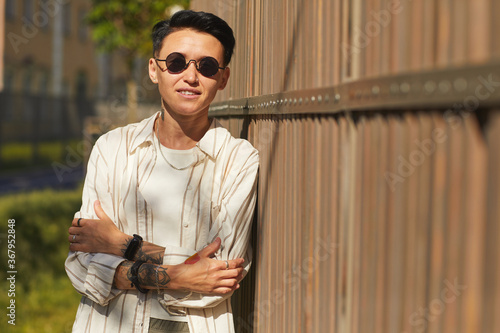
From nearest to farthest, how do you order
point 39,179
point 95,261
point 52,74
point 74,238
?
point 95,261 → point 74,238 → point 39,179 → point 52,74

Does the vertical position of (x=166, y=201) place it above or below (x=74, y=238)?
above

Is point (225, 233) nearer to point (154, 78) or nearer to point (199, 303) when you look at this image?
point (199, 303)

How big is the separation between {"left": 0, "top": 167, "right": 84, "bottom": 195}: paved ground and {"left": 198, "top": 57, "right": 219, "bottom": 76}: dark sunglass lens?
1674cm

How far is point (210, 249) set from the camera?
2635 millimetres

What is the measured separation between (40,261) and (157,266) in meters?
6.76

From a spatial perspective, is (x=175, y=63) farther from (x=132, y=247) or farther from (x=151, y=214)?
(x=132, y=247)

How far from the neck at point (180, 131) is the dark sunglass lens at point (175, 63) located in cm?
21

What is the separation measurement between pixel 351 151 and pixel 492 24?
70 cm

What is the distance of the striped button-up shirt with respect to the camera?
2.67 meters

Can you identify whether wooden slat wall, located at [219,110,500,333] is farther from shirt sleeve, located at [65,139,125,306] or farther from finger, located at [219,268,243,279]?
shirt sleeve, located at [65,139,125,306]

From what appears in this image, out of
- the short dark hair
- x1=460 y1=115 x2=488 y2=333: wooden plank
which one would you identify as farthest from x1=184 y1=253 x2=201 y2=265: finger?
x1=460 y1=115 x2=488 y2=333: wooden plank

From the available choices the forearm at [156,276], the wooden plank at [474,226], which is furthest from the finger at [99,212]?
the wooden plank at [474,226]

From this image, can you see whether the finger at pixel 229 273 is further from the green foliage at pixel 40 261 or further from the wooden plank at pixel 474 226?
the green foliage at pixel 40 261

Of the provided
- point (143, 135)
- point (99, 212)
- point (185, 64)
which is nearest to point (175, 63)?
point (185, 64)
